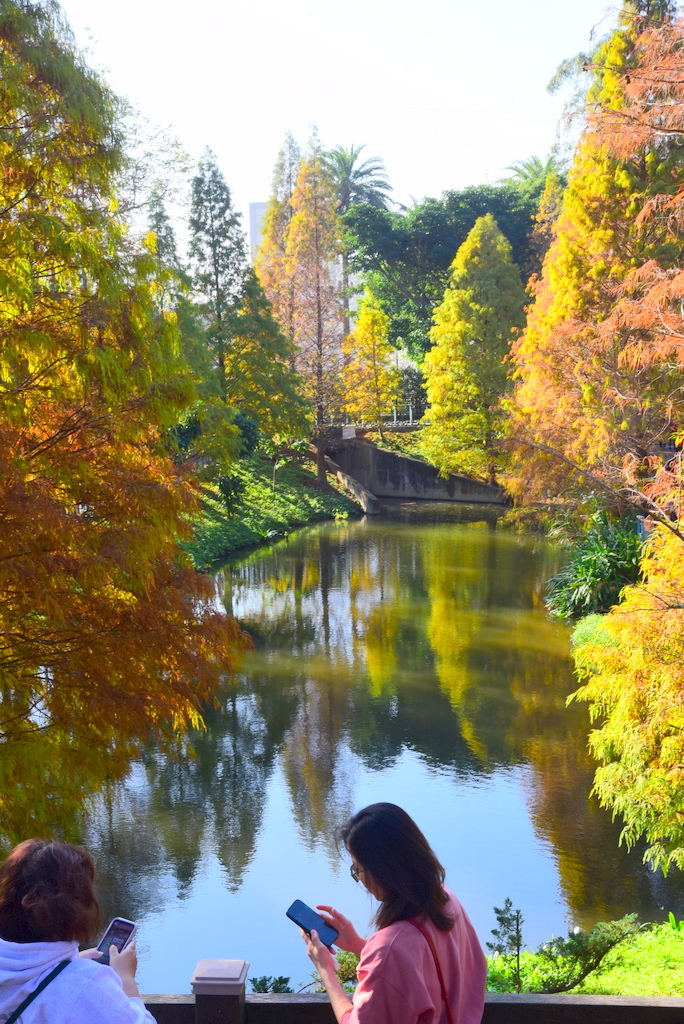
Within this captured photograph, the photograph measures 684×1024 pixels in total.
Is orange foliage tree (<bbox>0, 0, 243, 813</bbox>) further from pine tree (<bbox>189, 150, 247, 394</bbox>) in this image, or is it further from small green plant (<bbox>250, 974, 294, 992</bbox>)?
pine tree (<bbox>189, 150, 247, 394</bbox>)

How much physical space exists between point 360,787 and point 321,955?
6.29 metres

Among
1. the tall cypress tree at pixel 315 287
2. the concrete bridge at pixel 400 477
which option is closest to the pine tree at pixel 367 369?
the tall cypress tree at pixel 315 287

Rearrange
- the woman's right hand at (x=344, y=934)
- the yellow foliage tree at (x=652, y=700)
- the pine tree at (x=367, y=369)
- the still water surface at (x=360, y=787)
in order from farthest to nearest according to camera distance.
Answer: the pine tree at (x=367, y=369) → the still water surface at (x=360, y=787) → the yellow foliage tree at (x=652, y=700) → the woman's right hand at (x=344, y=934)

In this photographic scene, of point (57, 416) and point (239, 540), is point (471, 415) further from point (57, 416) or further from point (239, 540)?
point (57, 416)

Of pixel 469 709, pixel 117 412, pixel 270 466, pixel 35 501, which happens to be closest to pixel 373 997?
pixel 35 501

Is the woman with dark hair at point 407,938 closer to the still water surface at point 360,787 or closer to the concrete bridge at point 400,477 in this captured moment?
the still water surface at point 360,787

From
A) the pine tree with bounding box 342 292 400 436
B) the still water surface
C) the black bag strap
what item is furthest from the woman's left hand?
the pine tree with bounding box 342 292 400 436

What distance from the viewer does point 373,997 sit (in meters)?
1.91

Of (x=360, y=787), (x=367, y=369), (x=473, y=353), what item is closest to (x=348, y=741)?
(x=360, y=787)

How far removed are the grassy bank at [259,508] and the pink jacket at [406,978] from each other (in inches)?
637

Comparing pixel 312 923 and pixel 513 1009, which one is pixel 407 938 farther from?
pixel 513 1009

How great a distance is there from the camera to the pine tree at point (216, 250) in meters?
24.5

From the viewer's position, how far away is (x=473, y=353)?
81.6ft

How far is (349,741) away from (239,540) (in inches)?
473
